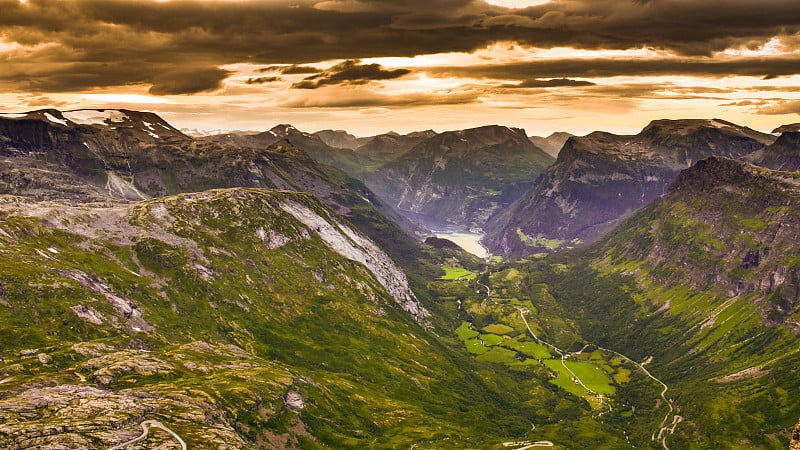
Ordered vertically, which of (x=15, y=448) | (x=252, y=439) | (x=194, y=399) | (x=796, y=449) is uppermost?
(x=796, y=449)

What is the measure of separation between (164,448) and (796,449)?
13983 centimetres

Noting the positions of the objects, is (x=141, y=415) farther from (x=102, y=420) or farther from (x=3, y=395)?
(x=3, y=395)

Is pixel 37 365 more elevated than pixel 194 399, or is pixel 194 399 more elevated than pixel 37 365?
pixel 37 365

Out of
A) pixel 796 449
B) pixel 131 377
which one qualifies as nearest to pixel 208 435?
pixel 131 377

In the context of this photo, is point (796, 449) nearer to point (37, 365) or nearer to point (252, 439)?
point (252, 439)

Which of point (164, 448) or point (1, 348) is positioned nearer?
point (164, 448)

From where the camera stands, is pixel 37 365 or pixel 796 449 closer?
pixel 796 449

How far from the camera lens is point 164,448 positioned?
A: 137m

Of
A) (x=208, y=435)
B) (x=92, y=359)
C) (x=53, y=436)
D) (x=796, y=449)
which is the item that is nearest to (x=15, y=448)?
A: (x=53, y=436)

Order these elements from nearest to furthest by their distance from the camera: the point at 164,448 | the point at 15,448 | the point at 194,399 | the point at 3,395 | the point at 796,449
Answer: the point at 796,449, the point at 15,448, the point at 164,448, the point at 3,395, the point at 194,399

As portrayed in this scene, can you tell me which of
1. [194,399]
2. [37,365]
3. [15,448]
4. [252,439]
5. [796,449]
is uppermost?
[796,449]

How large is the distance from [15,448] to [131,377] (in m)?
73.9

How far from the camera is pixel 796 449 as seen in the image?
5450cm

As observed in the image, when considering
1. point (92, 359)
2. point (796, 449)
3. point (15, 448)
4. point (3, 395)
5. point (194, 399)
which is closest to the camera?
point (796, 449)
